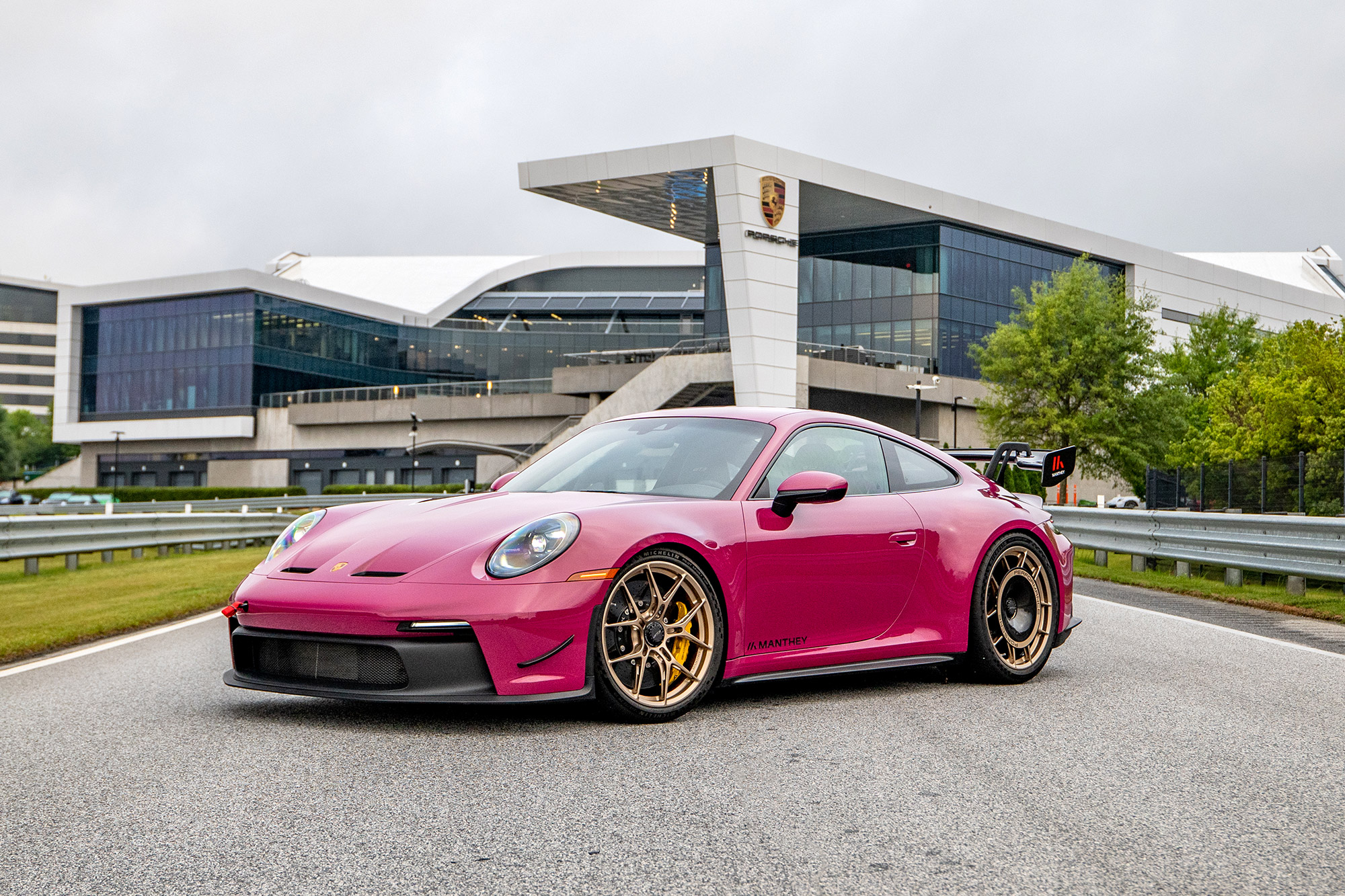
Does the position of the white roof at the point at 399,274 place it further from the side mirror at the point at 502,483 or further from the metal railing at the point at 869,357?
the side mirror at the point at 502,483

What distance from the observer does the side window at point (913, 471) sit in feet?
20.3

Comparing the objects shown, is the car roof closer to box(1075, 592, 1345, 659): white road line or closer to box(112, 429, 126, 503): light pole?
box(1075, 592, 1345, 659): white road line

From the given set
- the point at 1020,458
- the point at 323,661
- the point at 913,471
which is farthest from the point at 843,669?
the point at 1020,458

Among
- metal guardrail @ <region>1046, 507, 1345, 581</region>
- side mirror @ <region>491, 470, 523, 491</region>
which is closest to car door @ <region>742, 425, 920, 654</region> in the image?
side mirror @ <region>491, 470, 523, 491</region>

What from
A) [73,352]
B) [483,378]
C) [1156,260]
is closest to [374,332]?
[483,378]

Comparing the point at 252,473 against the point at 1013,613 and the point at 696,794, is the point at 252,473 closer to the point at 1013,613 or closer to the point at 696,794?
the point at 1013,613

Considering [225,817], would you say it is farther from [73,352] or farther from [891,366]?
[73,352]

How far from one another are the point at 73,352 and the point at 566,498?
84.9m

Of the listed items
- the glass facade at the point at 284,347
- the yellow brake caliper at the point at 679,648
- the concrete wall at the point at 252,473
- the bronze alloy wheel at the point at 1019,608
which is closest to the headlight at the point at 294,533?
the yellow brake caliper at the point at 679,648

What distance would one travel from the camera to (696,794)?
3.76 m

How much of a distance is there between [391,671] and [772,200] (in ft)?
143

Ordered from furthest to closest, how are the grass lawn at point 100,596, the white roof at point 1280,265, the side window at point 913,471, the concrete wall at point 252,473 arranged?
the white roof at point 1280,265 → the concrete wall at point 252,473 → the grass lawn at point 100,596 → the side window at point 913,471

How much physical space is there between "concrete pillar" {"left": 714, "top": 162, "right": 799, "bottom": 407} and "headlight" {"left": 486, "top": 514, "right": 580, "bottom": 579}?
4039 centimetres

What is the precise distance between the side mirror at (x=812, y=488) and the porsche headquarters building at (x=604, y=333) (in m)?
40.0
